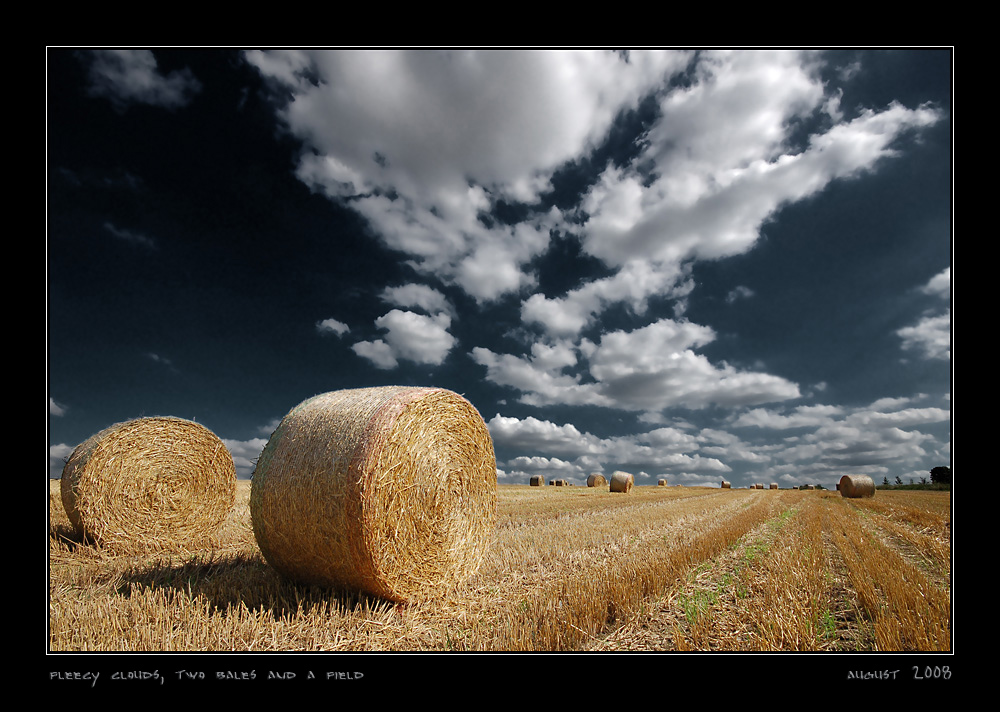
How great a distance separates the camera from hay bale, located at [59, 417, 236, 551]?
678 centimetres

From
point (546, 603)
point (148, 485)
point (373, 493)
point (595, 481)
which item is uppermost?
point (373, 493)

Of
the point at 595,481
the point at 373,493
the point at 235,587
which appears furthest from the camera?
the point at 595,481

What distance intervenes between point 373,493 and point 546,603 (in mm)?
1752

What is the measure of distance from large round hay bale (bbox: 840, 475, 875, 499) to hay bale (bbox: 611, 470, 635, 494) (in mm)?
10667

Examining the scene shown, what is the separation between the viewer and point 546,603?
13.2 ft

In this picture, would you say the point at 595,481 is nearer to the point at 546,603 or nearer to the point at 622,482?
the point at 622,482

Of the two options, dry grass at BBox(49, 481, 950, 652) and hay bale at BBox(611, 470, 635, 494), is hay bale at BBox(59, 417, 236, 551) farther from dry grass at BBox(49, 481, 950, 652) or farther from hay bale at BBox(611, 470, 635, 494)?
hay bale at BBox(611, 470, 635, 494)

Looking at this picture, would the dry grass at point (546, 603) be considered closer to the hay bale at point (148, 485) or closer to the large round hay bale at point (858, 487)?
the hay bale at point (148, 485)

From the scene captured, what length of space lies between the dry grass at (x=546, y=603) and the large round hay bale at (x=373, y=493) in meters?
0.26

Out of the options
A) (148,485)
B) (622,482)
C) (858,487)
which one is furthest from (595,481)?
(148,485)

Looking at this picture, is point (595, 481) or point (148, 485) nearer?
point (148, 485)

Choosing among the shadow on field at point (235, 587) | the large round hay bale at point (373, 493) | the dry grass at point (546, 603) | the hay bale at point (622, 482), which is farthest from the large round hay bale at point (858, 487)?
the shadow on field at point (235, 587)

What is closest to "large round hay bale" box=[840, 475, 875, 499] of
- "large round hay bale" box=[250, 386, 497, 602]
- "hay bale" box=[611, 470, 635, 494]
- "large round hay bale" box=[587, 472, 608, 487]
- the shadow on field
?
"hay bale" box=[611, 470, 635, 494]
